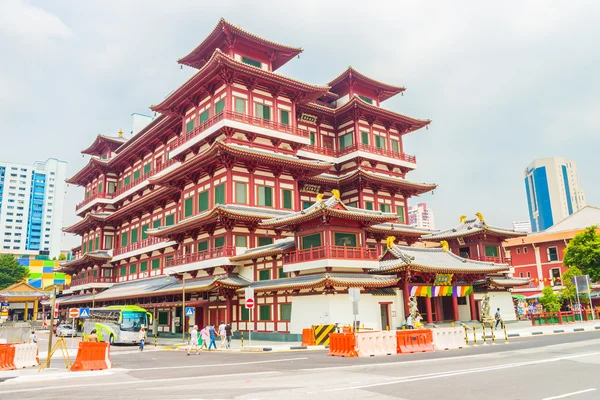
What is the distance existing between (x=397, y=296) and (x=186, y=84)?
1073 inches

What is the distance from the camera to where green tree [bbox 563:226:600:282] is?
54438 mm

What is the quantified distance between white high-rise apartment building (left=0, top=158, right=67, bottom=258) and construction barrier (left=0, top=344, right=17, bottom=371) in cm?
16118

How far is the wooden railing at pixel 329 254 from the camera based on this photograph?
107 ft

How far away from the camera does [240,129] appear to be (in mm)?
42031

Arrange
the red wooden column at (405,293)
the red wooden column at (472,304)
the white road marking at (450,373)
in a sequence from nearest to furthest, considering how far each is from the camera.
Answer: the white road marking at (450,373)
the red wooden column at (405,293)
the red wooden column at (472,304)

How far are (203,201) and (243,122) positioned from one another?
8241 millimetres

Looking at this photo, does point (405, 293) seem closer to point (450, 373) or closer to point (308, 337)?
point (308, 337)

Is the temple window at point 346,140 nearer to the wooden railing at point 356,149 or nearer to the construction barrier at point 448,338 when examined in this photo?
the wooden railing at point 356,149

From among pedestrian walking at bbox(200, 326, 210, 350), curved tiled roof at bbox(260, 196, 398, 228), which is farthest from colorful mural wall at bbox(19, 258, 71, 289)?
curved tiled roof at bbox(260, 196, 398, 228)

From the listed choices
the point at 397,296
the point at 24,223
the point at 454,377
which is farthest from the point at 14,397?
the point at 24,223

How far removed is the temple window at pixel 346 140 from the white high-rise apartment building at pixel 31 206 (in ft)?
478

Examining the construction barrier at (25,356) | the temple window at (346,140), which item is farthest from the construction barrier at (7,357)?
the temple window at (346,140)

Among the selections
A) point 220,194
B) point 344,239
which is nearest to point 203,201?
point 220,194

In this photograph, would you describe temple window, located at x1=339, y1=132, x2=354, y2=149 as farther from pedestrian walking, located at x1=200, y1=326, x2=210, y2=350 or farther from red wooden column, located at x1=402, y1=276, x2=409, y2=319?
pedestrian walking, located at x1=200, y1=326, x2=210, y2=350
